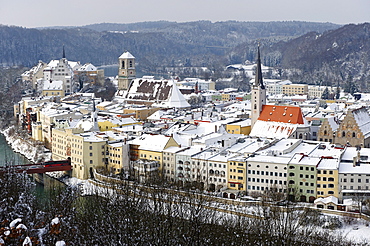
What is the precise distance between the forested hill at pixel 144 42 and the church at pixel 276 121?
66.8 metres

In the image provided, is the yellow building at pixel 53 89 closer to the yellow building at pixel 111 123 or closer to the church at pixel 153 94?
the church at pixel 153 94

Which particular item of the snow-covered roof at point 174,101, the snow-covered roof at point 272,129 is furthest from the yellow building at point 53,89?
the snow-covered roof at point 272,129

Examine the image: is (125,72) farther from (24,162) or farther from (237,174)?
(237,174)

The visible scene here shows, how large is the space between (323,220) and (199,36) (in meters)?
151

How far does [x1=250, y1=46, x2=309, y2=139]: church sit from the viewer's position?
89.0 feet

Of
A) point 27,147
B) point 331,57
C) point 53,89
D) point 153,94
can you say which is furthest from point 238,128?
point 331,57

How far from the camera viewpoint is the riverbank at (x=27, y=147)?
28323mm

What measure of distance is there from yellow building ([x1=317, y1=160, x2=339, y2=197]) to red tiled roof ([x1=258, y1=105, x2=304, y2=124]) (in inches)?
288

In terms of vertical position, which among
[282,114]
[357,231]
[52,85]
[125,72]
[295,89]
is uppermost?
[125,72]

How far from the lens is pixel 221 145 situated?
2392cm

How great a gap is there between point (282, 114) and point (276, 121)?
17.2 inches

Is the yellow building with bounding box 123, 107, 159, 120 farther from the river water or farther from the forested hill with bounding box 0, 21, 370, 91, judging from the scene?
the forested hill with bounding box 0, 21, 370, 91

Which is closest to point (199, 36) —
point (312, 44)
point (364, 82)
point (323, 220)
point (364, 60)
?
point (312, 44)

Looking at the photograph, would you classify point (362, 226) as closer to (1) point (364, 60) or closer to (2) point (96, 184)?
(2) point (96, 184)
